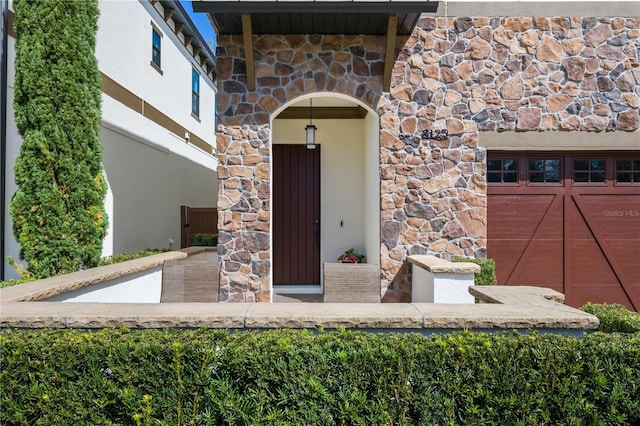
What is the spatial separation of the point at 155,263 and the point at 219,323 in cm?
346

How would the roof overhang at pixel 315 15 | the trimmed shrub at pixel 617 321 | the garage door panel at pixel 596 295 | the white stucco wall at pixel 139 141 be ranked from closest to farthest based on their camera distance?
the trimmed shrub at pixel 617 321
the roof overhang at pixel 315 15
the garage door panel at pixel 596 295
the white stucco wall at pixel 139 141

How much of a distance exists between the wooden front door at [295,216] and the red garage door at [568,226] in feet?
11.0

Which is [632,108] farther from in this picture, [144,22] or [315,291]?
[144,22]

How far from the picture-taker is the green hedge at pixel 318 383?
2330 mm

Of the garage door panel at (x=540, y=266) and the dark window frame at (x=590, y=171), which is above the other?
the dark window frame at (x=590, y=171)

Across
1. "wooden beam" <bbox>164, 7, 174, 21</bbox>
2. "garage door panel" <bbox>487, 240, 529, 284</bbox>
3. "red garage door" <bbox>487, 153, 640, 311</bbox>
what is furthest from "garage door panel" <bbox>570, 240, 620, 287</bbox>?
"wooden beam" <bbox>164, 7, 174, 21</bbox>

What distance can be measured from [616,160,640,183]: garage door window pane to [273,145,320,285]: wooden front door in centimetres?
517

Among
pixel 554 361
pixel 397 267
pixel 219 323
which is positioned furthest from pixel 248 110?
pixel 554 361

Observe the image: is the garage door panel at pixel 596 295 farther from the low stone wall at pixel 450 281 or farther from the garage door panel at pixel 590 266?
the low stone wall at pixel 450 281

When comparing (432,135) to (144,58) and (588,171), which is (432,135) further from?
(144,58)

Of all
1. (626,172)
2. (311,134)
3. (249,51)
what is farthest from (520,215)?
(249,51)

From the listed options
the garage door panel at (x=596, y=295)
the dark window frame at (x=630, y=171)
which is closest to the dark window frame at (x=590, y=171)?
the dark window frame at (x=630, y=171)

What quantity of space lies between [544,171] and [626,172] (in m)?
1.33

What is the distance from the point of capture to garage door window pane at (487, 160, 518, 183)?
652 centimetres
